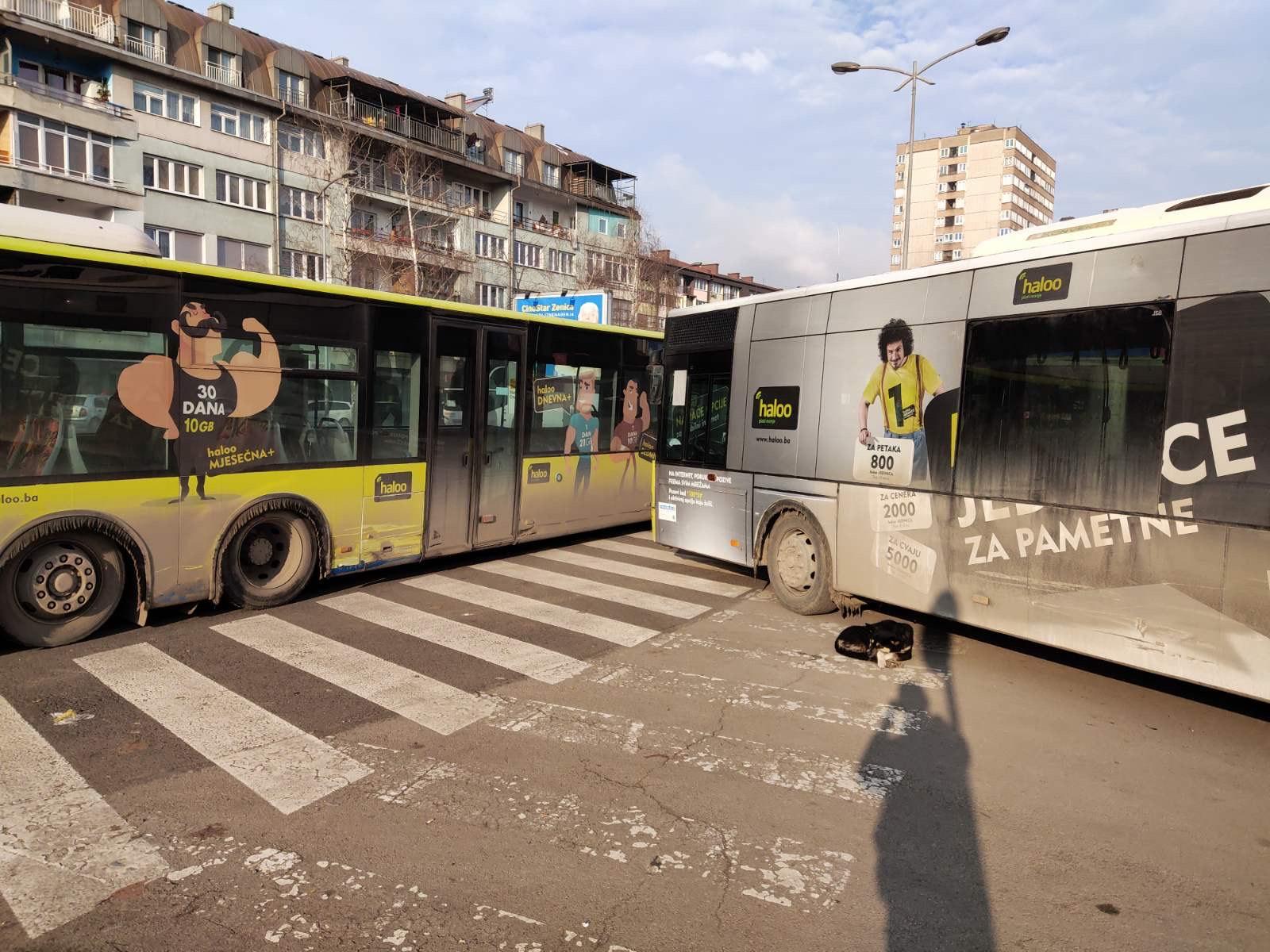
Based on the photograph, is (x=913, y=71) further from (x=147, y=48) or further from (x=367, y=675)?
(x=147, y=48)

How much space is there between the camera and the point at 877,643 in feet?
23.5

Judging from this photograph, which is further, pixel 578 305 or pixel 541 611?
pixel 578 305

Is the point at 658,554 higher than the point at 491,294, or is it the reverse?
the point at 491,294

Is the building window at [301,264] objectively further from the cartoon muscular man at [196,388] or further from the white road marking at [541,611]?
the cartoon muscular man at [196,388]

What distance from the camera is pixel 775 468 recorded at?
877 cm

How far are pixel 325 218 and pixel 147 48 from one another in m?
8.94

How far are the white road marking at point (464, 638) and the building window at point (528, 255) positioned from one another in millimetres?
43494

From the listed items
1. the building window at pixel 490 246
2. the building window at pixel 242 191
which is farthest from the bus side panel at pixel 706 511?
the building window at pixel 490 246

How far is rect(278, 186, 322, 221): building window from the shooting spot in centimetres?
3591

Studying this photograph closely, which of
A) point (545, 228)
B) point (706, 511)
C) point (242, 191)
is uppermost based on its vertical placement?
point (545, 228)

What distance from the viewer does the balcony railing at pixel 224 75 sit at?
113 ft

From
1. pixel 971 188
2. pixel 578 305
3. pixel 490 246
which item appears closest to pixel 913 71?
pixel 578 305

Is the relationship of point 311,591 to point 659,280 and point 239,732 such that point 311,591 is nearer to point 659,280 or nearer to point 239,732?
point 239,732

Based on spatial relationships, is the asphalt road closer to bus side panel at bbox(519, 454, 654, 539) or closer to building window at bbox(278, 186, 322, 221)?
bus side panel at bbox(519, 454, 654, 539)
